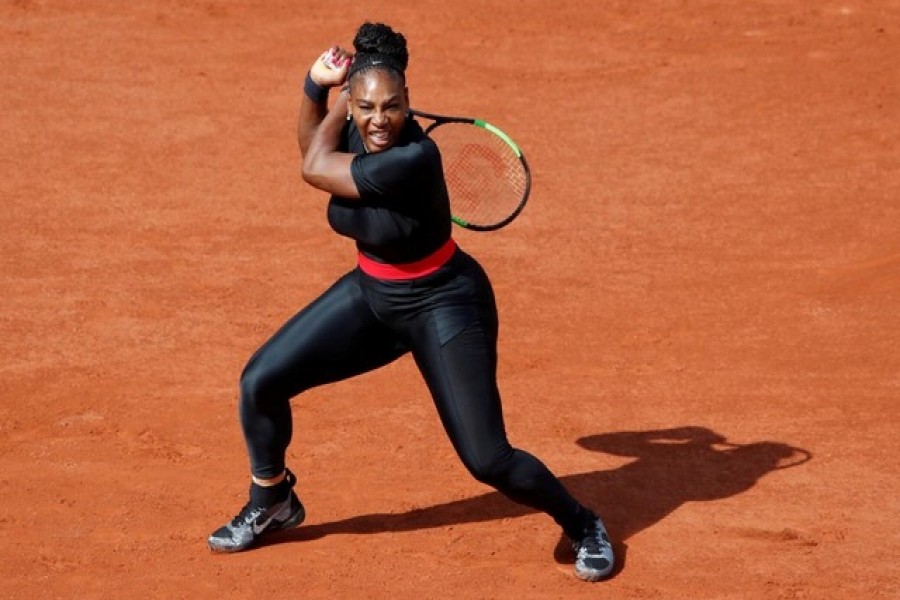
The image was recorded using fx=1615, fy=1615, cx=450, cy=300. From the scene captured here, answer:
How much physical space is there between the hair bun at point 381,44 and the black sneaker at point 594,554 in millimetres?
2295

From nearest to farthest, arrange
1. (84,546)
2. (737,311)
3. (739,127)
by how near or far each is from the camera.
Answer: (84,546)
(737,311)
(739,127)

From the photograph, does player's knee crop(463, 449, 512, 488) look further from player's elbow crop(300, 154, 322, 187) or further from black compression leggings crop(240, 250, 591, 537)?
player's elbow crop(300, 154, 322, 187)

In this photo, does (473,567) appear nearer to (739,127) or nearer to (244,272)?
(244,272)

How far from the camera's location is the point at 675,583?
7.27 m

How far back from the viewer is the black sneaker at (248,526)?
754 cm

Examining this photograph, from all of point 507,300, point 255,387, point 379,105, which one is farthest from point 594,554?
point 507,300

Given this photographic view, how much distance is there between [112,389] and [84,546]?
Result: 1.72 m

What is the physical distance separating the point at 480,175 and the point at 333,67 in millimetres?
1122

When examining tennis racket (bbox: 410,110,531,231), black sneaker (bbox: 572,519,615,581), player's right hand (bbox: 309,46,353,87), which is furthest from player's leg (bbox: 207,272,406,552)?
black sneaker (bbox: 572,519,615,581)

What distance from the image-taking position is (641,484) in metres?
8.24

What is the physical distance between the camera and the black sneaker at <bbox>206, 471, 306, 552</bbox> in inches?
297

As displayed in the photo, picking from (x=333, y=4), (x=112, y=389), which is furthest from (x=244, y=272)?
(x=333, y=4)

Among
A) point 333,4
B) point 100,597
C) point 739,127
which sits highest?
point 333,4

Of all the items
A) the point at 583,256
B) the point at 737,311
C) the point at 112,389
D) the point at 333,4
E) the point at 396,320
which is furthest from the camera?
the point at 333,4
